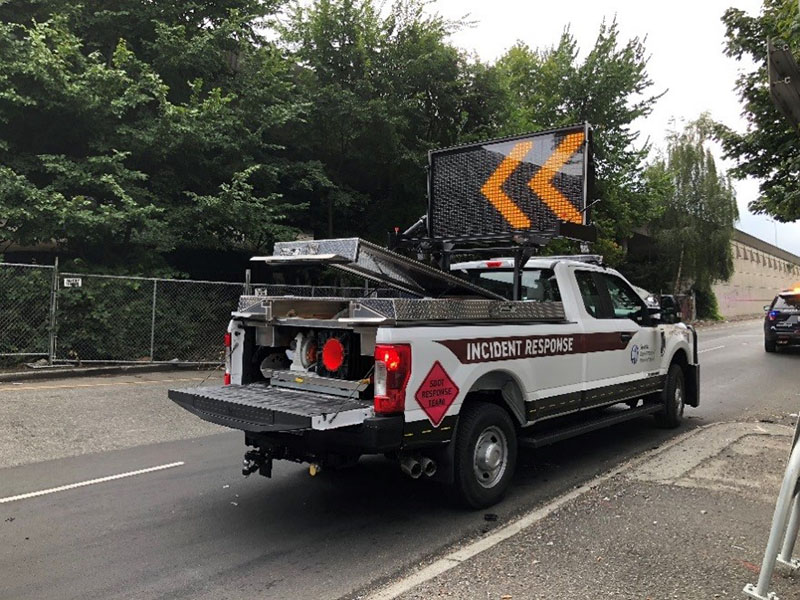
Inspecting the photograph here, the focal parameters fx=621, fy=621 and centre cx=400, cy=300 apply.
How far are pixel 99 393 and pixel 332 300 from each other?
712 cm

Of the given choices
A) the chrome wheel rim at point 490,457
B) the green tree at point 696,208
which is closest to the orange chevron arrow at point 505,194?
the chrome wheel rim at point 490,457

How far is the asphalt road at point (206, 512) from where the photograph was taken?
371 centimetres

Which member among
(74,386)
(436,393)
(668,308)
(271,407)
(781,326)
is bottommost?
(74,386)

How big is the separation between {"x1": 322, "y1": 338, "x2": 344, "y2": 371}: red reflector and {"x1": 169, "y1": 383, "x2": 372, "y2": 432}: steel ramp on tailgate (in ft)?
0.78

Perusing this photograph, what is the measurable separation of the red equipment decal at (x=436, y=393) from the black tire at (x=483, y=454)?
0.30m

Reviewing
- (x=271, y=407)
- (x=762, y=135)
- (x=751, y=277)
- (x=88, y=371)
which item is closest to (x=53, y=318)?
(x=88, y=371)

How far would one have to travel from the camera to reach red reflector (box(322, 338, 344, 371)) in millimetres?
4801

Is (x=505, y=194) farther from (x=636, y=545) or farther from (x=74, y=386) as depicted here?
(x=74, y=386)

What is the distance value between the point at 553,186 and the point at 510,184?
446mm

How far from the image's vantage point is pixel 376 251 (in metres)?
4.80

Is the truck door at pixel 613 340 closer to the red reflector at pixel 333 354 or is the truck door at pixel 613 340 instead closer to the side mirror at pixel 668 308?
the side mirror at pixel 668 308

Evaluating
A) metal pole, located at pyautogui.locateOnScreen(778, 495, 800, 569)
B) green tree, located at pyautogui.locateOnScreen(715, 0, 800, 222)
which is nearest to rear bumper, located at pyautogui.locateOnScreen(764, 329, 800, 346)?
green tree, located at pyautogui.locateOnScreen(715, 0, 800, 222)

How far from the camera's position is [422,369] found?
14.0 feet

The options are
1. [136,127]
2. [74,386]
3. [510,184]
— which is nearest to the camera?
[510,184]
